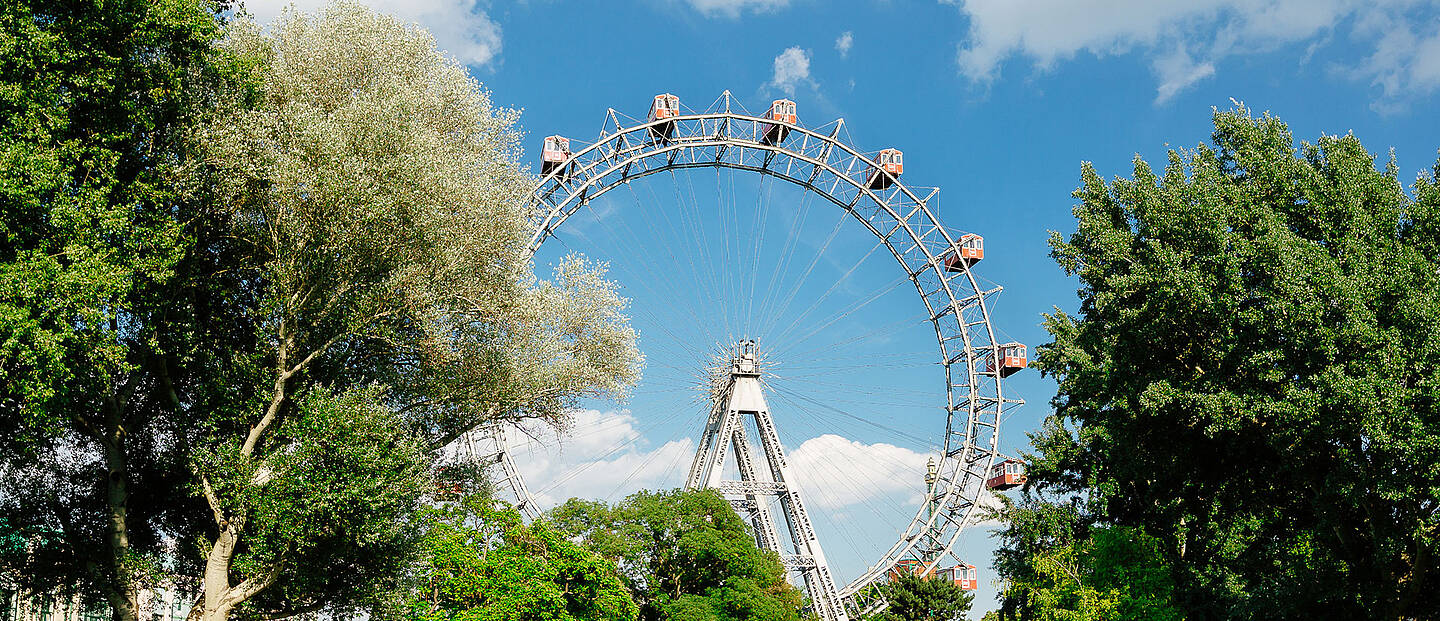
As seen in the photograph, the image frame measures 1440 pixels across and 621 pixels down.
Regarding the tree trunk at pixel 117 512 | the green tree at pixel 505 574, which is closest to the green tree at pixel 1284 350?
the green tree at pixel 505 574

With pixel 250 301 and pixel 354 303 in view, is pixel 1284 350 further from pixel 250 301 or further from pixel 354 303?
pixel 250 301

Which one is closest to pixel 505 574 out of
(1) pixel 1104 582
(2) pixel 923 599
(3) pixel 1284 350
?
(1) pixel 1104 582

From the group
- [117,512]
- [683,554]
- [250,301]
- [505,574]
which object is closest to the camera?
[117,512]

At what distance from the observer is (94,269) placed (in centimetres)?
1569

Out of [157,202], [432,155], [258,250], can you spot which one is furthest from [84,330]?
[432,155]

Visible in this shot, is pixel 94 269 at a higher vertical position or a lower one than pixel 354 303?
lower

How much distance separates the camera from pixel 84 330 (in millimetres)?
16109

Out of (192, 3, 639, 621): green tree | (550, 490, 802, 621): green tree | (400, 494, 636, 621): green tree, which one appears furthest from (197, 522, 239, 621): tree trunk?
(550, 490, 802, 621): green tree

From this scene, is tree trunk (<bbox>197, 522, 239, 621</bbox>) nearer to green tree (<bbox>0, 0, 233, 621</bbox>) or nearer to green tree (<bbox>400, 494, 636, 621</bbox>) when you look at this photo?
green tree (<bbox>0, 0, 233, 621</bbox>)

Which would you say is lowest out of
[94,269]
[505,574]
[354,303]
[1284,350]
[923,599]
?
[1284,350]

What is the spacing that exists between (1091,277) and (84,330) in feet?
59.4

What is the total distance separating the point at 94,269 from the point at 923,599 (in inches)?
1681

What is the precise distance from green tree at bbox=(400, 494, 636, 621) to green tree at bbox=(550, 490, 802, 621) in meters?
7.50

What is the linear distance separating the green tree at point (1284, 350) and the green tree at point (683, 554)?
1890 cm
